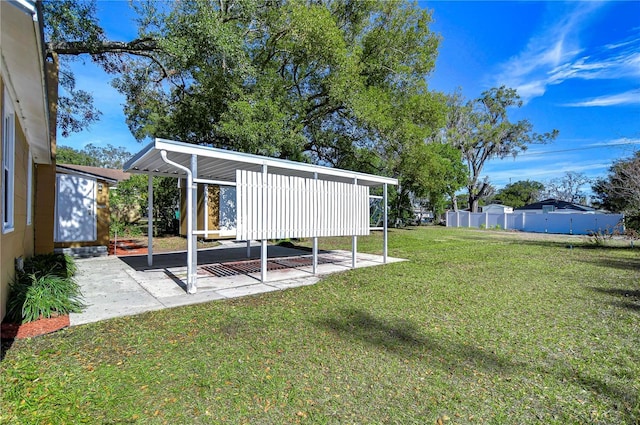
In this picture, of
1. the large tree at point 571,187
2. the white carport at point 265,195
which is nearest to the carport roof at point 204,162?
the white carport at point 265,195

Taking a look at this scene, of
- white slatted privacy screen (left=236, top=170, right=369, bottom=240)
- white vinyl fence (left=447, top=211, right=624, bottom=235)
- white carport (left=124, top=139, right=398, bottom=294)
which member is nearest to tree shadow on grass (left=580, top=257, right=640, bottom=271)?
white carport (left=124, top=139, right=398, bottom=294)

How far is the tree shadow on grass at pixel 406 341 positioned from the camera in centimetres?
309

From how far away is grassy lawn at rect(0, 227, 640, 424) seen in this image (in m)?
2.28

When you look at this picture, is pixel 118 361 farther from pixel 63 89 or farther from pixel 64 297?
pixel 63 89

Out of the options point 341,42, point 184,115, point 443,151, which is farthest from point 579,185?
point 184,115

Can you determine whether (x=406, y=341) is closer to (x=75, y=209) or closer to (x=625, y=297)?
(x=625, y=297)

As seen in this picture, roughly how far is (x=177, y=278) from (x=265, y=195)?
2554 mm

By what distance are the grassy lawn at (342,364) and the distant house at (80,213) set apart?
6914 millimetres

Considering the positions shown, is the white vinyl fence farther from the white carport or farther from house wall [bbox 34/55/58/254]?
house wall [bbox 34/55/58/254]

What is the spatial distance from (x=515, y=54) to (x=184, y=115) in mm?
20057

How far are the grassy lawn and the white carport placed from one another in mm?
1365

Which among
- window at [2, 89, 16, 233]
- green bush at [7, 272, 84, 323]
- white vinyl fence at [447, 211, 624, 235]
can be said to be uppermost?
window at [2, 89, 16, 233]

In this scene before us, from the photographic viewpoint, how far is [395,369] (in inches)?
116

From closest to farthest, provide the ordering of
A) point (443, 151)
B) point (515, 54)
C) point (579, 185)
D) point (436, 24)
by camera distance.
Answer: point (436, 24) → point (515, 54) → point (443, 151) → point (579, 185)
